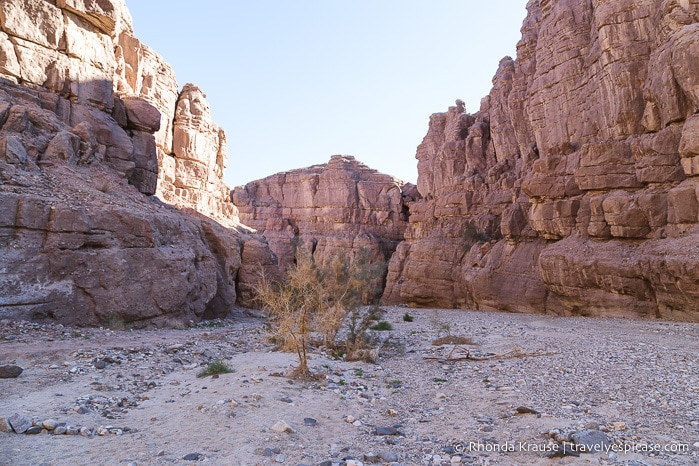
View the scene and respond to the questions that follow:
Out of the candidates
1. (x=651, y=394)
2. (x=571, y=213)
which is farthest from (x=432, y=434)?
(x=571, y=213)

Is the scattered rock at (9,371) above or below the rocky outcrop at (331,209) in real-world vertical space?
below

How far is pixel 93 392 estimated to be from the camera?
23.5 ft

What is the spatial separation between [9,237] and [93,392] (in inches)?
333

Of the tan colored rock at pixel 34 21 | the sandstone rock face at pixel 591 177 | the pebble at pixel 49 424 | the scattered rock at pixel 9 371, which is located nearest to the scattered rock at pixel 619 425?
the pebble at pixel 49 424

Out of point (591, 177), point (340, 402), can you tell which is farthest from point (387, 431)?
point (591, 177)

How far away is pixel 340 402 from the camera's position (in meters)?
7.32

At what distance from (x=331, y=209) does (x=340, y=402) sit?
194ft

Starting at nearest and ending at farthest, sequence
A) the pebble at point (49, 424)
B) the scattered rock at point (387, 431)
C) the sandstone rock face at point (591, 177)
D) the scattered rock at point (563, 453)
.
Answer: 1. the scattered rock at point (563, 453)
2. the pebble at point (49, 424)
3. the scattered rock at point (387, 431)
4. the sandstone rock face at point (591, 177)

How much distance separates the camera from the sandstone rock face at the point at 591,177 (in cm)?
1733

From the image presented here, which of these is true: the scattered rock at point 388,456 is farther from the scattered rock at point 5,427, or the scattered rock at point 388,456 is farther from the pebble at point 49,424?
the scattered rock at point 5,427

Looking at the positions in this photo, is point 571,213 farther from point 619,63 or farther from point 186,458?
point 186,458

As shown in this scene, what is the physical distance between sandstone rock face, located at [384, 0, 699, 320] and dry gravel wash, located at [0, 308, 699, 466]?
26.7 feet

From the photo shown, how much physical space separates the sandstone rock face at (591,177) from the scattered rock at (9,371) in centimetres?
2016

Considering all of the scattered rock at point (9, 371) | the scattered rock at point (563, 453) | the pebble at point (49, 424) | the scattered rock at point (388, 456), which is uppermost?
the scattered rock at point (9, 371)
